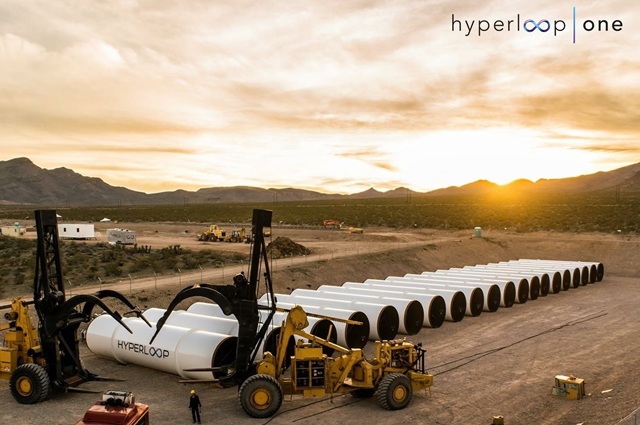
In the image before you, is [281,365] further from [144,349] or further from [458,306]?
[458,306]

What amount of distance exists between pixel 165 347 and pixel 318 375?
672 centimetres

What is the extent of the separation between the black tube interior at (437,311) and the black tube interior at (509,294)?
303 inches

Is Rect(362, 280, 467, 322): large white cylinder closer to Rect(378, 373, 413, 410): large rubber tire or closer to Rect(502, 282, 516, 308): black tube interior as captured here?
Rect(502, 282, 516, 308): black tube interior

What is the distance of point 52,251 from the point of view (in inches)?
788

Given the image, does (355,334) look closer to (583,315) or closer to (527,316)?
(527,316)

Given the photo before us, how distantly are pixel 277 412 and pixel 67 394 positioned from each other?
297 inches

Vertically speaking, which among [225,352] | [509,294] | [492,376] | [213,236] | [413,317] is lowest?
[492,376]

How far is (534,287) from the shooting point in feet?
137

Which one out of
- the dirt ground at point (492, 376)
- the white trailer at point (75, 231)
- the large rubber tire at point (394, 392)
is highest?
the white trailer at point (75, 231)

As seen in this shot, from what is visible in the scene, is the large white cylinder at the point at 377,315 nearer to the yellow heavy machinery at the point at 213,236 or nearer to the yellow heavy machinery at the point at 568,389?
the yellow heavy machinery at the point at 568,389

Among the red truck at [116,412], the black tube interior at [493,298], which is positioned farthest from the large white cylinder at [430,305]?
the red truck at [116,412]

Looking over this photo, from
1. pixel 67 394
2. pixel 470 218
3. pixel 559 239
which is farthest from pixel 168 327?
pixel 470 218

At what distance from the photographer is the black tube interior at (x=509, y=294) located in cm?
3806

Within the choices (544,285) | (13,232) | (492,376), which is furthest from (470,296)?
(13,232)
